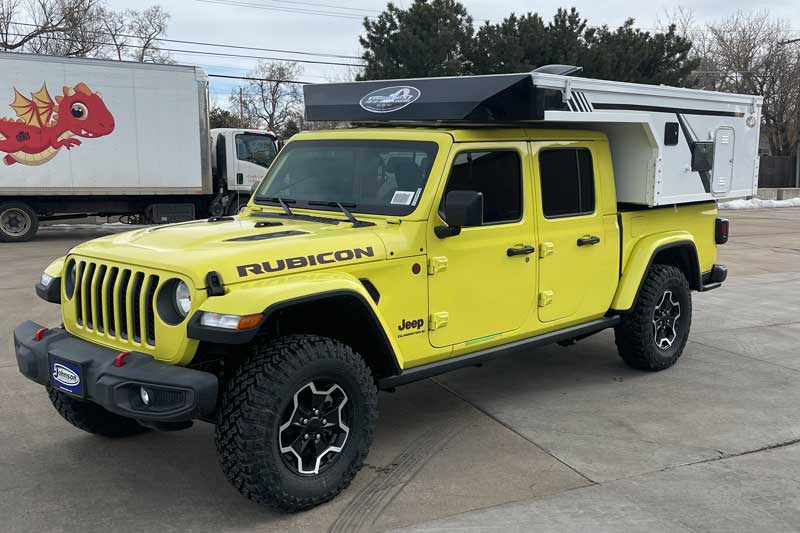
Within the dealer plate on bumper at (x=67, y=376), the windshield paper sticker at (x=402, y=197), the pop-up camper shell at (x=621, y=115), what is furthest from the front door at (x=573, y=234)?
the dealer plate on bumper at (x=67, y=376)

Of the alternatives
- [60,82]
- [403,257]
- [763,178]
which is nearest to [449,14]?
[60,82]

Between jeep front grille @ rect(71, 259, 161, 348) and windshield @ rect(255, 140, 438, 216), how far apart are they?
137 cm

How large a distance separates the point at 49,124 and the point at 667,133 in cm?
1264

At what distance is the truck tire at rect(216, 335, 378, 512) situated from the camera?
3.57m

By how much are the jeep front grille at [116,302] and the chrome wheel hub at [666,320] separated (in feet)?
13.4

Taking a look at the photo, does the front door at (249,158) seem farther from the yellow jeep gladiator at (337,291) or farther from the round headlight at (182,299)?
the round headlight at (182,299)

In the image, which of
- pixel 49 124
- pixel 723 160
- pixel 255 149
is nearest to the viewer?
pixel 723 160

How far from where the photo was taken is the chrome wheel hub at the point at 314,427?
12.4 feet

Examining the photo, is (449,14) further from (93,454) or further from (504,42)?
(93,454)

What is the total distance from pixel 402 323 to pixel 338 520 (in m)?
1.12

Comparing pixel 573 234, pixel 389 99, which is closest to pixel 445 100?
pixel 389 99

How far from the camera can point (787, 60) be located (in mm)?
35062

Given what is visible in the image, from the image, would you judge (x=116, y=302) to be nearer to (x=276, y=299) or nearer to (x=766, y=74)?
(x=276, y=299)

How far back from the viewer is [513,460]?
445cm
